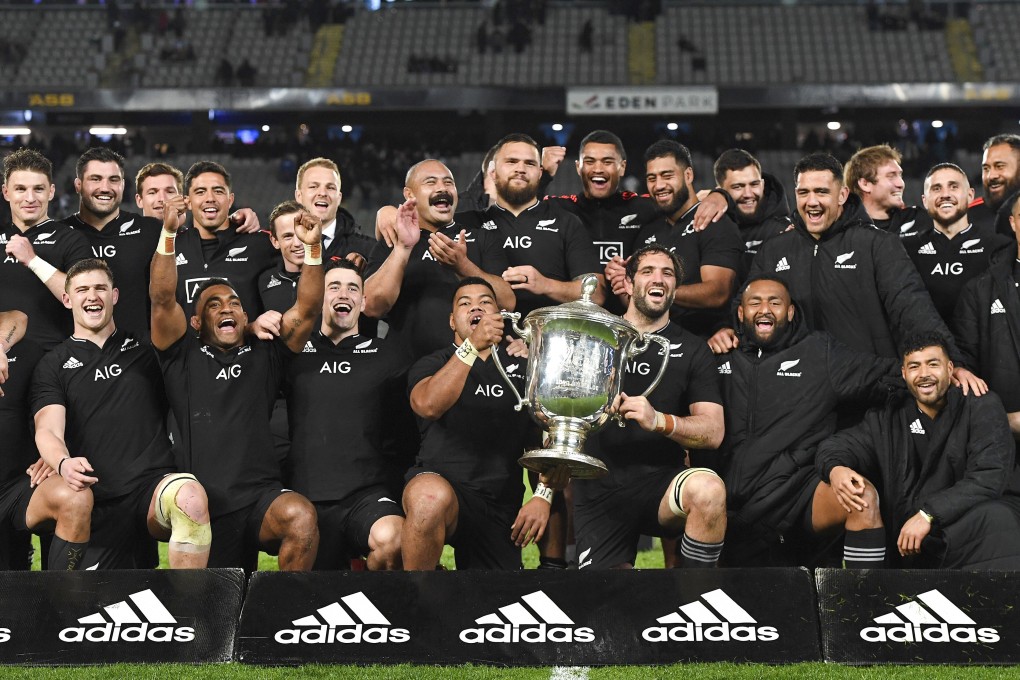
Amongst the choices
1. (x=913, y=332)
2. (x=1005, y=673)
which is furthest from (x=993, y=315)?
(x=1005, y=673)

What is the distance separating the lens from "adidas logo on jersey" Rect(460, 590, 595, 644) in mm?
4266

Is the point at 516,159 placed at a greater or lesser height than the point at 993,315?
greater

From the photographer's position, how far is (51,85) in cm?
2617

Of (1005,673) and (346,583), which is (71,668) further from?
(1005,673)

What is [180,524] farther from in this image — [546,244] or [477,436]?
[546,244]

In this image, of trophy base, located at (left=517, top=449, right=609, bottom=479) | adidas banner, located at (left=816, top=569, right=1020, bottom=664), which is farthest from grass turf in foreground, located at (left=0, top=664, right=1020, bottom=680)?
trophy base, located at (left=517, top=449, right=609, bottom=479)

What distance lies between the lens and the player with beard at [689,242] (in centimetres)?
589

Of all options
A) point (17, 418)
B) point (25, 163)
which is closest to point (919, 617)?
point (17, 418)

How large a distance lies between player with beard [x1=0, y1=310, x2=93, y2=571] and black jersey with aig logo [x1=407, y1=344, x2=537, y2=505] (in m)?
1.41

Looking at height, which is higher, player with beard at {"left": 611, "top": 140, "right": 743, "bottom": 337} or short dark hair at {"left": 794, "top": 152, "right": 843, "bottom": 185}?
short dark hair at {"left": 794, "top": 152, "right": 843, "bottom": 185}

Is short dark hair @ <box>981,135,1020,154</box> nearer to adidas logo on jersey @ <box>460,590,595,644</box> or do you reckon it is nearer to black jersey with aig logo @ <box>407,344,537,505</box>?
black jersey with aig logo @ <box>407,344,537,505</box>

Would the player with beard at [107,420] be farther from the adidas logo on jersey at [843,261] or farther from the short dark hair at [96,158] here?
the adidas logo on jersey at [843,261]

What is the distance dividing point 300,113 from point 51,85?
5319 millimetres

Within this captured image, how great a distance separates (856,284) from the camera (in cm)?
547
